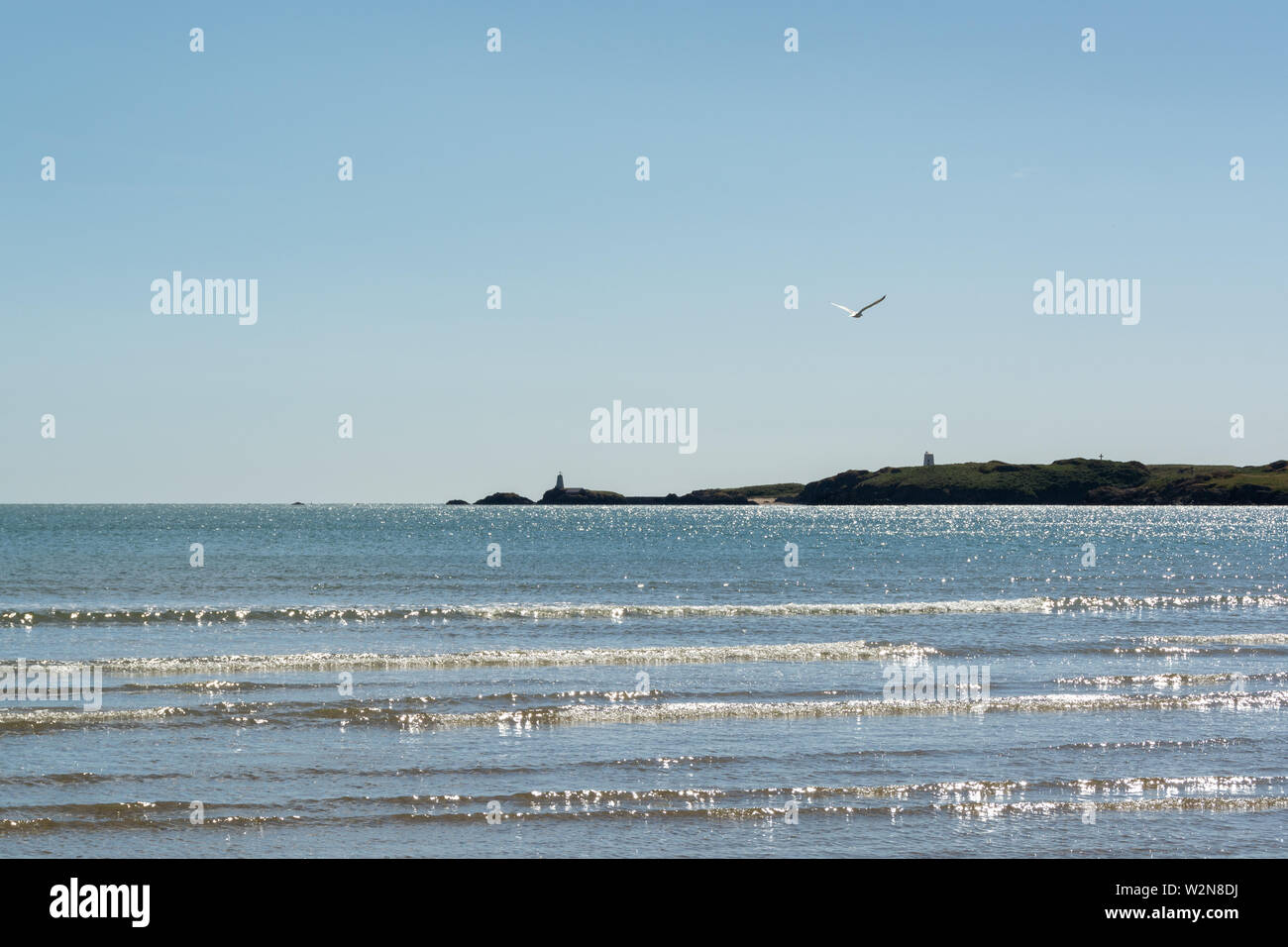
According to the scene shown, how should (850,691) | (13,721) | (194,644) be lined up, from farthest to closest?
(194,644), (850,691), (13,721)

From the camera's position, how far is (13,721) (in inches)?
758

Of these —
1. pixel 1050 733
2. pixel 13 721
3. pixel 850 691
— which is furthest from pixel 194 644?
pixel 1050 733

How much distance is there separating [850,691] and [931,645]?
8.68 metres

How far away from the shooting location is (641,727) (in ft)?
64.3

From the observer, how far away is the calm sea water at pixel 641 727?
13727mm

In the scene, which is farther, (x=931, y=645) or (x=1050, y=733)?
(x=931, y=645)

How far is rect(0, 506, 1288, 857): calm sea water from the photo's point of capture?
1373 cm
